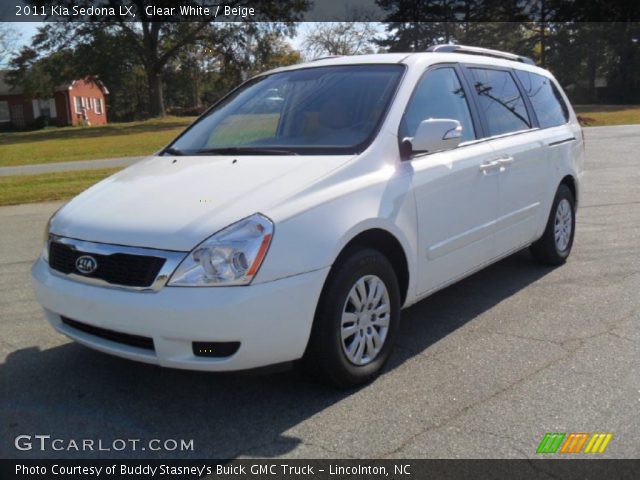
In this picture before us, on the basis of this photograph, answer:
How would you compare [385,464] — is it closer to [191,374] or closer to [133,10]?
[191,374]

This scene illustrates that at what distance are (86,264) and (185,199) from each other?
61 cm

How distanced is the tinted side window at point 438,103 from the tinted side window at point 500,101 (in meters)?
0.28

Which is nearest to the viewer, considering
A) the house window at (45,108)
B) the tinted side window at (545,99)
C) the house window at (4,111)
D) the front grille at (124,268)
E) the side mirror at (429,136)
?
the front grille at (124,268)

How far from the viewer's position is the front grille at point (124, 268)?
3.08 meters

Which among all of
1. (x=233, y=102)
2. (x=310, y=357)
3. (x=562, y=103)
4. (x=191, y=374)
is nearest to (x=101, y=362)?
(x=191, y=374)

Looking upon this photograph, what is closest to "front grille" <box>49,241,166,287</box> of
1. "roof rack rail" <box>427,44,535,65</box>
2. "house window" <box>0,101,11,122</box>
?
"roof rack rail" <box>427,44,535,65</box>

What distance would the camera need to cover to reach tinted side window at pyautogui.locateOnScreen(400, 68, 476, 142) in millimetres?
4137

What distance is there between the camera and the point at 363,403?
3404mm

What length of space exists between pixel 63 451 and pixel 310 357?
1.28 m

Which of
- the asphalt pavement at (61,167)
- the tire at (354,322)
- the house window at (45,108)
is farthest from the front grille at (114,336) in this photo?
the house window at (45,108)

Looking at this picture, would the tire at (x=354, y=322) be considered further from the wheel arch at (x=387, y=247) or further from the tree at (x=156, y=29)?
the tree at (x=156, y=29)

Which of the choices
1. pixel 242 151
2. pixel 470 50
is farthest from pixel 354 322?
pixel 470 50

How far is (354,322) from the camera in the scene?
3.51 m

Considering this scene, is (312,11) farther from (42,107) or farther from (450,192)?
(450,192)
